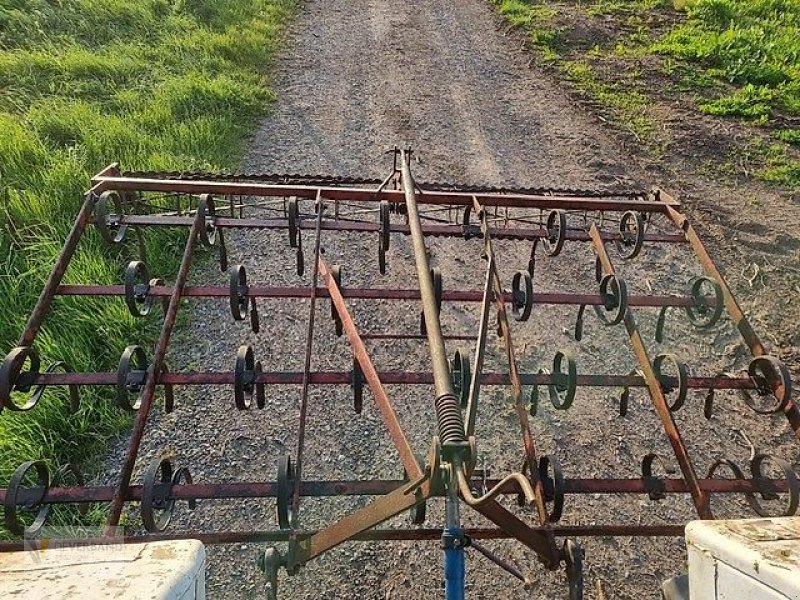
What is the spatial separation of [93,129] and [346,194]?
378cm

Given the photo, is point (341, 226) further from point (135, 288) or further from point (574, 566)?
point (574, 566)

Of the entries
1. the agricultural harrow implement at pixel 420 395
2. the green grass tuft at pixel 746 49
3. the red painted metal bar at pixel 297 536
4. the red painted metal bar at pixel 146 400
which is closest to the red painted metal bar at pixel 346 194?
the agricultural harrow implement at pixel 420 395

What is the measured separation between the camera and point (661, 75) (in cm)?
827

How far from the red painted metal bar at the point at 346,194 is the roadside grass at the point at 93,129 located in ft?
3.91

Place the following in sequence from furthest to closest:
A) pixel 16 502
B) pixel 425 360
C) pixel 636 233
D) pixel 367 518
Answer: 1. pixel 425 360
2. pixel 636 233
3. pixel 16 502
4. pixel 367 518

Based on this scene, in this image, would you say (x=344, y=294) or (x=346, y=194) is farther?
(x=346, y=194)

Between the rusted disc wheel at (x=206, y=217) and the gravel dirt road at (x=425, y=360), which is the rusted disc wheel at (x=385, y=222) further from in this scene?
the gravel dirt road at (x=425, y=360)

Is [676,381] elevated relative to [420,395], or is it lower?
elevated

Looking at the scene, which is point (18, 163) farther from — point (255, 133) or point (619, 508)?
point (619, 508)

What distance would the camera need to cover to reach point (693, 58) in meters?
8.55

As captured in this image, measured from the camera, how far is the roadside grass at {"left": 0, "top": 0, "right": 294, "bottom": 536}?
369 cm

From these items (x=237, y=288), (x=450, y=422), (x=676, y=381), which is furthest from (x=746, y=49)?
(x=450, y=422)

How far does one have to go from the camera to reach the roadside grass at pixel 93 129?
369 centimetres

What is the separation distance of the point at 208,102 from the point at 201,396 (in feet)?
14.4
